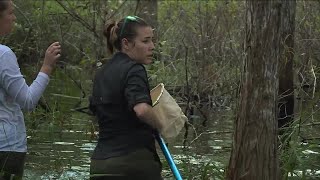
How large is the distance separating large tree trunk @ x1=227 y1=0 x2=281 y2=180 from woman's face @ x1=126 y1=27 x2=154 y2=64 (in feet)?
2.80

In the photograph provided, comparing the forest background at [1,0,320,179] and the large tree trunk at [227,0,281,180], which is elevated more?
the large tree trunk at [227,0,281,180]

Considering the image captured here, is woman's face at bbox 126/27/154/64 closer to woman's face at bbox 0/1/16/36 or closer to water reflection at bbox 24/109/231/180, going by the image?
woman's face at bbox 0/1/16/36

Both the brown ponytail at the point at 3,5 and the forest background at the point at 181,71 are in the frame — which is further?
the forest background at the point at 181,71

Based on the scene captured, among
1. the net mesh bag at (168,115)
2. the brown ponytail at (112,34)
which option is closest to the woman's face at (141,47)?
the brown ponytail at (112,34)

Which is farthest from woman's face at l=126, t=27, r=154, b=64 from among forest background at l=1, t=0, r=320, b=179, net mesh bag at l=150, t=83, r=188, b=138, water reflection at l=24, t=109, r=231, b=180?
forest background at l=1, t=0, r=320, b=179

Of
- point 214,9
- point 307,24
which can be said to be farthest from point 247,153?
point 214,9

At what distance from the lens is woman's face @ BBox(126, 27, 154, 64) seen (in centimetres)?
465

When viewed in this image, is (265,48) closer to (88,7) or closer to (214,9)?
(88,7)

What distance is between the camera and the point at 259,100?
5219 mm

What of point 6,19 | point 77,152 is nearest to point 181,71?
point 77,152

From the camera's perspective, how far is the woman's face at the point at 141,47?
465 cm

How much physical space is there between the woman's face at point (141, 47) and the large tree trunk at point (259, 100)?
85 centimetres

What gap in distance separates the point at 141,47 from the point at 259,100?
107 cm

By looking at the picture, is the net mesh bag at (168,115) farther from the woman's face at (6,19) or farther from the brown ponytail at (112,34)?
the woman's face at (6,19)
